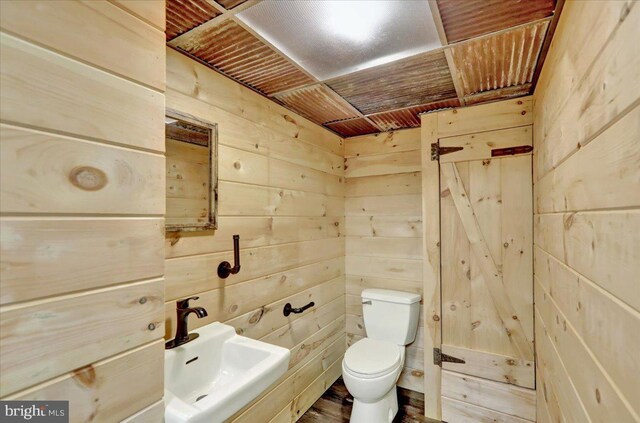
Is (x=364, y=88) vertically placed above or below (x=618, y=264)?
above

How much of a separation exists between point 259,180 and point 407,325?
162cm

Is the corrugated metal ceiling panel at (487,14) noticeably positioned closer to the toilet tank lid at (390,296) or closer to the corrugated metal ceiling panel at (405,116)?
the corrugated metal ceiling panel at (405,116)

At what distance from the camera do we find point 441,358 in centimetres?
213

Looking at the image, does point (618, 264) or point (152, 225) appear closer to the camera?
point (618, 264)

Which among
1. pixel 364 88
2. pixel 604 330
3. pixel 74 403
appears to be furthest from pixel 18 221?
pixel 364 88

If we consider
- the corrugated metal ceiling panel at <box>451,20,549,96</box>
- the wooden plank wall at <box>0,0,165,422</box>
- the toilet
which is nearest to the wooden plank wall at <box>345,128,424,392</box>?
the toilet

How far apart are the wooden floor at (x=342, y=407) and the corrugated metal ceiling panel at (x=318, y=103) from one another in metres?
2.27

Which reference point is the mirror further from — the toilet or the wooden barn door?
the wooden barn door

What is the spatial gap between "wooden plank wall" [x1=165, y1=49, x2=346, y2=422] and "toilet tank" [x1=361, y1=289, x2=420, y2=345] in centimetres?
36

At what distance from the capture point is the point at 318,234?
95.9 inches

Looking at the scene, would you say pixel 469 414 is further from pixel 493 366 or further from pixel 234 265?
pixel 234 265

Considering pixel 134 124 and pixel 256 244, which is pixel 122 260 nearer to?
pixel 134 124

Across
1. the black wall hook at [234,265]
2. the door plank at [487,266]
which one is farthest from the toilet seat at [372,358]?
the black wall hook at [234,265]

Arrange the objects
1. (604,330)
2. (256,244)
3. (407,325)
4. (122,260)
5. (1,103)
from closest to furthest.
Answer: (1,103) → (604,330) → (122,260) → (256,244) → (407,325)
